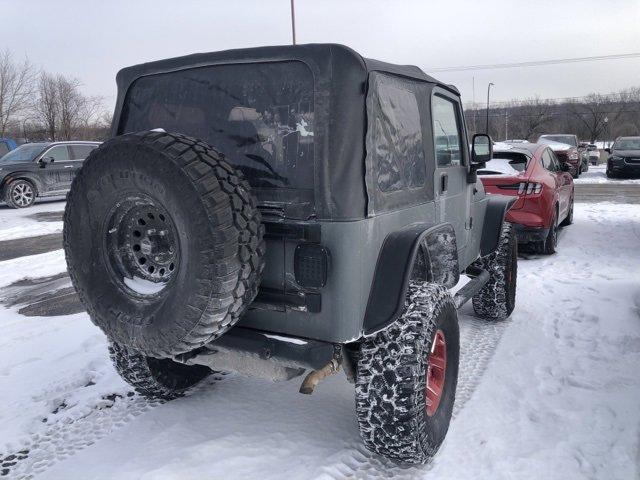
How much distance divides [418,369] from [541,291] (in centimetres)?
386

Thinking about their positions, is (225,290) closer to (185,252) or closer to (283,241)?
(185,252)

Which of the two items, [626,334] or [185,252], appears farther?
[626,334]

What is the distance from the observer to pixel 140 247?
254 cm

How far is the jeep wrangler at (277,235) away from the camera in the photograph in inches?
91.1

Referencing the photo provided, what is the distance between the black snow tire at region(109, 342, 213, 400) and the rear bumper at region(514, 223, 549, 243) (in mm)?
5202

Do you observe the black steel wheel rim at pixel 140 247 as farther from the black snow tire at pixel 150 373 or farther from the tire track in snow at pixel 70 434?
the tire track in snow at pixel 70 434

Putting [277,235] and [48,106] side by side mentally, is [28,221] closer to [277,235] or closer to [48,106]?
[277,235]

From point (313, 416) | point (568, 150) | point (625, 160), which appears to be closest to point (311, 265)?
point (313, 416)

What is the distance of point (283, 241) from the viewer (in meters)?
2.55

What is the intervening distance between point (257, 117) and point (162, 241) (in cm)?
79

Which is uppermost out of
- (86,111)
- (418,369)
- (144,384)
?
(86,111)

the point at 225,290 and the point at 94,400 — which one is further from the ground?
the point at 225,290

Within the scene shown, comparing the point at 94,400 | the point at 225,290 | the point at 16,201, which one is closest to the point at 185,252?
the point at 225,290

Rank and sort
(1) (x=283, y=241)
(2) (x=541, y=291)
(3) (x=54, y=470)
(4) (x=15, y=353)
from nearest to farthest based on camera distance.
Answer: (1) (x=283, y=241), (3) (x=54, y=470), (4) (x=15, y=353), (2) (x=541, y=291)
